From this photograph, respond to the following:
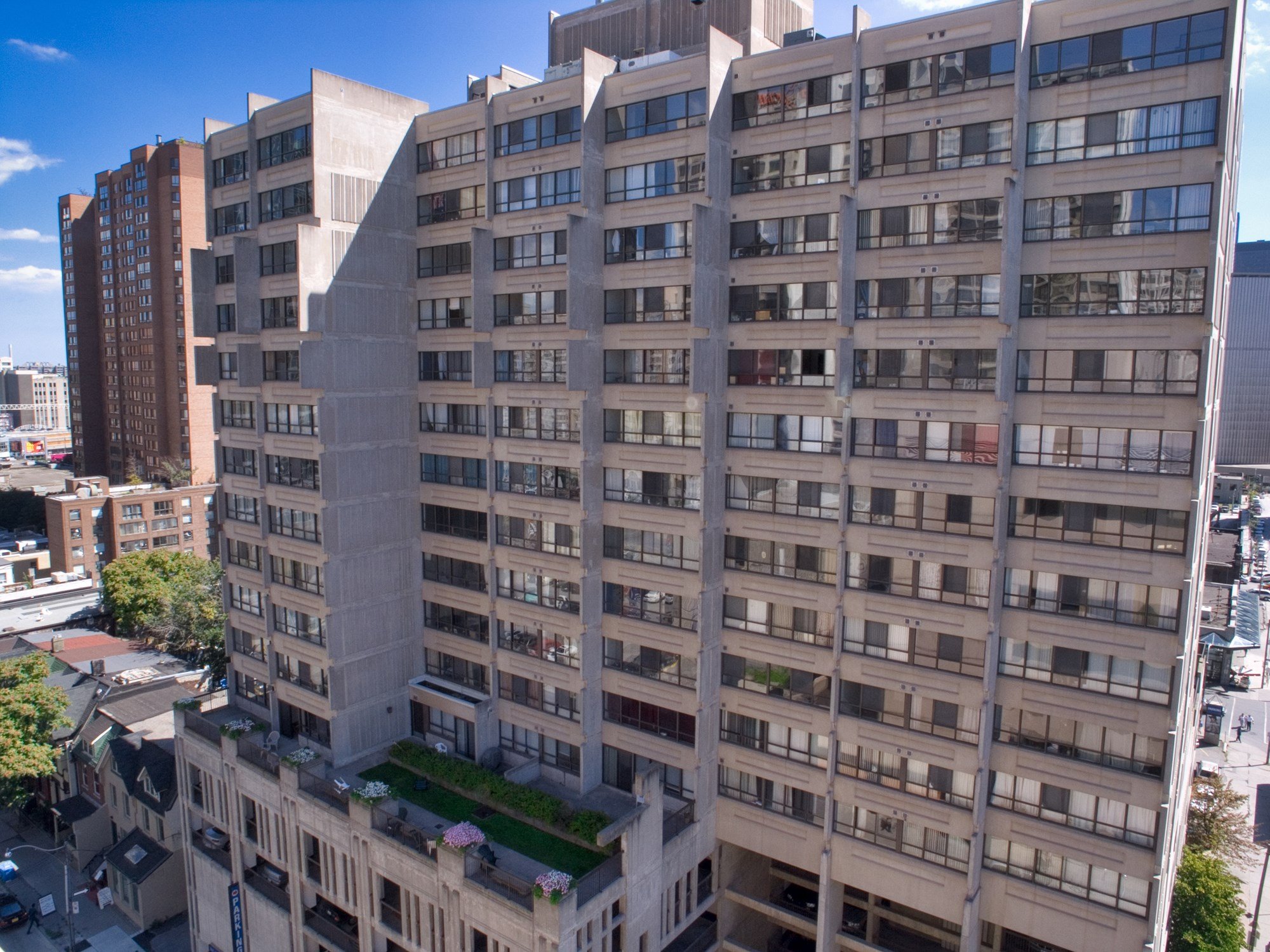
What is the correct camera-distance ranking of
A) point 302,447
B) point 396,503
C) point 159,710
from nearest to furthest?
point 302,447, point 396,503, point 159,710

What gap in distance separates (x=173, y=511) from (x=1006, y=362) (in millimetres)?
118828

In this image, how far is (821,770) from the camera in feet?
126

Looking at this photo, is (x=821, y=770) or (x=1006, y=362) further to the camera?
(x=821, y=770)

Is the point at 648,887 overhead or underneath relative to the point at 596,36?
underneath

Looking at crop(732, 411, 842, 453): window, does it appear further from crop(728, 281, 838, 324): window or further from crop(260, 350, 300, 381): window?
crop(260, 350, 300, 381): window

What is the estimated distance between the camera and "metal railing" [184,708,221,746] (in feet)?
163

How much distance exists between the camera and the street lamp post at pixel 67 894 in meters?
53.9

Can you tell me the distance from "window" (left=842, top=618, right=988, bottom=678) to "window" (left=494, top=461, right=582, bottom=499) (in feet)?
50.1

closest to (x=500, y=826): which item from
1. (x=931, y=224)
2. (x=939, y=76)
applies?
(x=931, y=224)

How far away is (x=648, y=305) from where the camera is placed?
4031cm

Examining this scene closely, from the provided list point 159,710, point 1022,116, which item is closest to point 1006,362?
point 1022,116

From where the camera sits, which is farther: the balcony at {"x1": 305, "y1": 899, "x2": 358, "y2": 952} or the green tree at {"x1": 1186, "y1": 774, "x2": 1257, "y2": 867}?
the green tree at {"x1": 1186, "y1": 774, "x2": 1257, "y2": 867}

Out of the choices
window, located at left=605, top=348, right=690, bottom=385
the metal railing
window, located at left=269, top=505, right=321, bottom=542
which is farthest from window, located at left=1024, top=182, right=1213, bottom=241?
the metal railing

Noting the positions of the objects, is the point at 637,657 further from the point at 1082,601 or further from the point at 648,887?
the point at 1082,601
